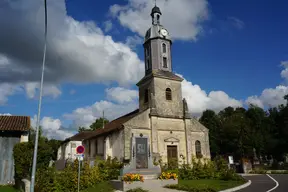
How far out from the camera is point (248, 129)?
50.5 meters

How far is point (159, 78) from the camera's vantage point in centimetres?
2927

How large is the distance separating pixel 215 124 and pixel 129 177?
5097 cm

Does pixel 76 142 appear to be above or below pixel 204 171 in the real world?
above

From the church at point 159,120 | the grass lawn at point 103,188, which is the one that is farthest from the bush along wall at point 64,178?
the church at point 159,120

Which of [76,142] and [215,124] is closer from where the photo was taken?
[76,142]

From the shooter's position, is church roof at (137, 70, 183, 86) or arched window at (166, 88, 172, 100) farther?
arched window at (166, 88, 172, 100)

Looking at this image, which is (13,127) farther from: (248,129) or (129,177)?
(248,129)

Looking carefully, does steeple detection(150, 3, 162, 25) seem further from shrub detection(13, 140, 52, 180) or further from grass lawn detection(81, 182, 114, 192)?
grass lawn detection(81, 182, 114, 192)

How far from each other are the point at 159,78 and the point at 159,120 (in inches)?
194

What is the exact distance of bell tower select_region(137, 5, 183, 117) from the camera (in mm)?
28906

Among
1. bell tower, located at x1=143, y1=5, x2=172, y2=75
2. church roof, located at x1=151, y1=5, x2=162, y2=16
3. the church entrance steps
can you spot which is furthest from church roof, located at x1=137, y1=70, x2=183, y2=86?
the church entrance steps

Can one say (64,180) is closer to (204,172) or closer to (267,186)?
(204,172)

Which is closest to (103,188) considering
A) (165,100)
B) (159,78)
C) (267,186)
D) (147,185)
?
(147,185)

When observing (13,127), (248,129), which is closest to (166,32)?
(13,127)
